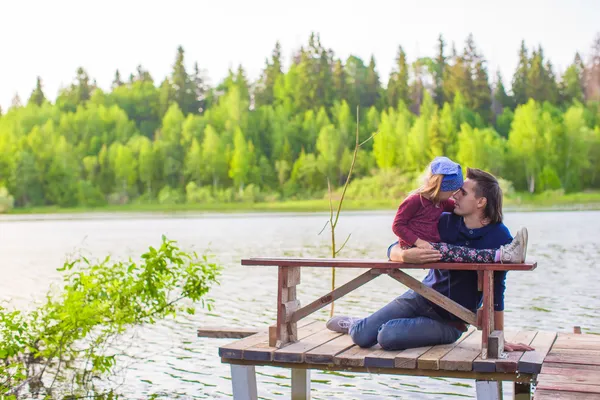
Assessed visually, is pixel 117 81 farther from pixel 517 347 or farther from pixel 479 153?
pixel 517 347

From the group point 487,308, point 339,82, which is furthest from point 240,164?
point 487,308

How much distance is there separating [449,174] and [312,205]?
7741 cm

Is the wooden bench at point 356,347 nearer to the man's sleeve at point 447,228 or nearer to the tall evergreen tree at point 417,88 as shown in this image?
the man's sleeve at point 447,228

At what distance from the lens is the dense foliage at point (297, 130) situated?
9219 centimetres

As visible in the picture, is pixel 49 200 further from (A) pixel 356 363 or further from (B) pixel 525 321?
(A) pixel 356 363

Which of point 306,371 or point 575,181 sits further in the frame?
point 575,181

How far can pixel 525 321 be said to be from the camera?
489 inches

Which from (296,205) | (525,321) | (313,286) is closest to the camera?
(525,321)

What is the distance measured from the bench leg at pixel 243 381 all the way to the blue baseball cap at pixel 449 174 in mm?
1741

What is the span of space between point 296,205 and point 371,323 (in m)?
79.5

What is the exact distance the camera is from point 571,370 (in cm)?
500

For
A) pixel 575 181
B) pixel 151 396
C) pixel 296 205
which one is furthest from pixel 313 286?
pixel 575 181

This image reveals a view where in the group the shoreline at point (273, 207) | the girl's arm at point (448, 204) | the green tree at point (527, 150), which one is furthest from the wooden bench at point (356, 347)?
the green tree at point (527, 150)

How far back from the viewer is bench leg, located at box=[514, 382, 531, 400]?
19.5ft
